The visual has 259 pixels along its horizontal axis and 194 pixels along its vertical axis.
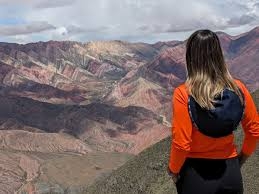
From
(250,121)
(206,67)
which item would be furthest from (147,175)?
(206,67)

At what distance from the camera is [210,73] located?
21.4 ft

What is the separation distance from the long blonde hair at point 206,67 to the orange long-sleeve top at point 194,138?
13 cm

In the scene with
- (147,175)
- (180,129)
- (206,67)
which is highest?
(206,67)

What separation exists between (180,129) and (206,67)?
2.72ft

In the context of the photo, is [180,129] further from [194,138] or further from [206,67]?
[206,67]

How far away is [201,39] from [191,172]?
1.61 meters

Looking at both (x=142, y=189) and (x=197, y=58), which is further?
(x=142, y=189)

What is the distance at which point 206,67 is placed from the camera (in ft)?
21.4

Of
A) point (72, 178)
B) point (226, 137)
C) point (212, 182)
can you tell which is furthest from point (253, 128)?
point (72, 178)

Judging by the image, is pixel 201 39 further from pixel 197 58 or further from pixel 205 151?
pixel 205 151

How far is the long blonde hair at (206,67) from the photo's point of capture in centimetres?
644

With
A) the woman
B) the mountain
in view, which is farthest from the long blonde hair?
the mountain

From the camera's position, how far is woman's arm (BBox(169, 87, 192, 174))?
20.7 feet

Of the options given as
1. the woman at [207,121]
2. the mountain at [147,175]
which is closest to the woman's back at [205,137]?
the woman at [207,121]
